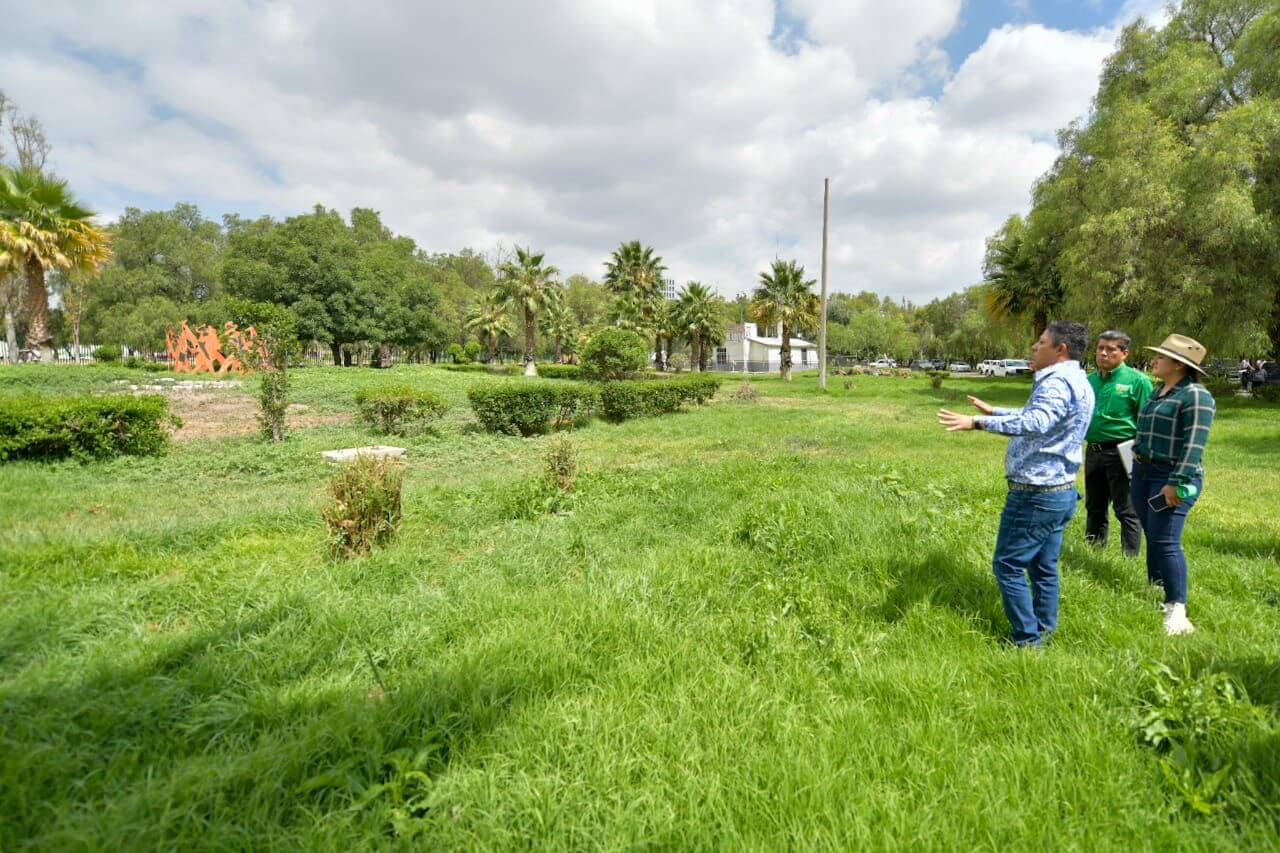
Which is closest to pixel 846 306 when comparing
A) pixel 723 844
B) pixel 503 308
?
pixel 503 308

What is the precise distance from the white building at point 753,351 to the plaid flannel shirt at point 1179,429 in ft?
183

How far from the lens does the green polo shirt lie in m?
4.25

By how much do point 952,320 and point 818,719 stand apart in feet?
296

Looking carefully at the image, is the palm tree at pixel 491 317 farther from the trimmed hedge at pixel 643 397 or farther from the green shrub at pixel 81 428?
the green shrub at pixel 81 428

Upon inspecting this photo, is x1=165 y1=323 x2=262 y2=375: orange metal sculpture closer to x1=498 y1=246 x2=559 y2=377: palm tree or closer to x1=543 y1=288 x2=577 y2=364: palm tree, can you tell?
x1=498 y1=246 x2=559 y2=377: palm tree

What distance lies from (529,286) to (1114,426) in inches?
1480

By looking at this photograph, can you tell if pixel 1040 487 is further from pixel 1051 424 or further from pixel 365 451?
→ pixel 365 451

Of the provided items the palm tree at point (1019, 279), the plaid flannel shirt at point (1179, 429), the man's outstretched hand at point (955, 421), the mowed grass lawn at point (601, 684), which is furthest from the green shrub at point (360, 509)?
the palm tree at point (1019, 279)

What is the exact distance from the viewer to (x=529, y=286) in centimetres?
3856

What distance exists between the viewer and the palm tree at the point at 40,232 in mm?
19188

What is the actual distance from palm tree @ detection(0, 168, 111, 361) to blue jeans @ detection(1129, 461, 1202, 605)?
30.2 meters

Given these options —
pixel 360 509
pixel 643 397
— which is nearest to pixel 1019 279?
pixel 643 397

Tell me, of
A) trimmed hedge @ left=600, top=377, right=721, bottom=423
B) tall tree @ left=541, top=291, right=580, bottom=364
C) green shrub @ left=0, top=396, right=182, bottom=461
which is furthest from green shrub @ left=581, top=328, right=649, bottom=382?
tall tree @ left=541, top=291, right=580, bottom=364

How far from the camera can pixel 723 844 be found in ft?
5.83
